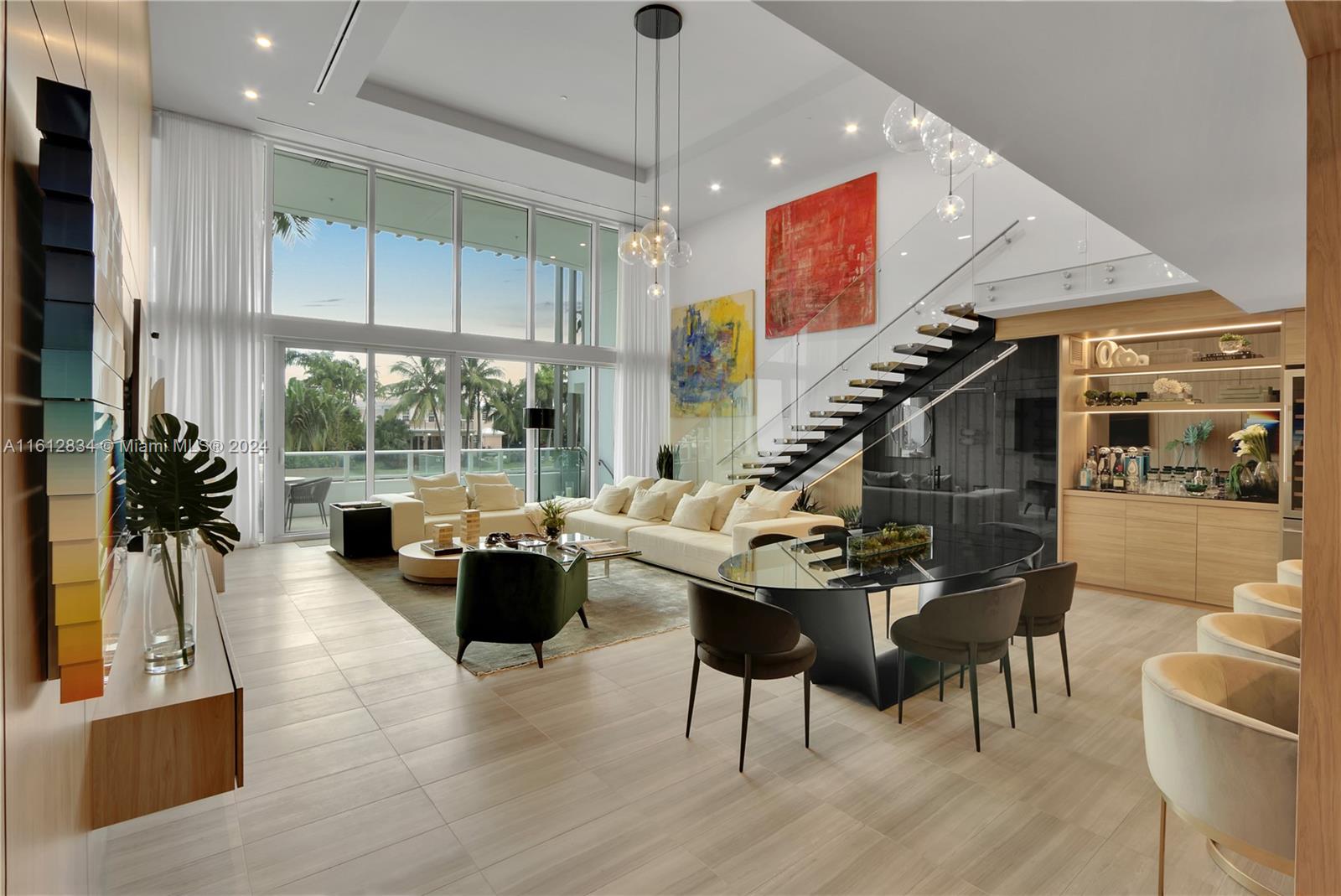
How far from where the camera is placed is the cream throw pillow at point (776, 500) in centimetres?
647

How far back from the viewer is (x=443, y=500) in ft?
25.2

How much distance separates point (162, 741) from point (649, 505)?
19.6ft

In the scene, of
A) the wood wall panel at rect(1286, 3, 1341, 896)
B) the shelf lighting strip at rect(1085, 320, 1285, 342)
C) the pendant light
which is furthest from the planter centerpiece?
the shelf lighting strip at rect(1085, 320, 1285, 342)

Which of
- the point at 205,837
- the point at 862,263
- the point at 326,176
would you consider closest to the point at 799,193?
the point at 862,263

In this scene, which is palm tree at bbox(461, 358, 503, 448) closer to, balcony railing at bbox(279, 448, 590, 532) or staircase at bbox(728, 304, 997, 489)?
balcony railing at bbox(279, 448, 590, 532)

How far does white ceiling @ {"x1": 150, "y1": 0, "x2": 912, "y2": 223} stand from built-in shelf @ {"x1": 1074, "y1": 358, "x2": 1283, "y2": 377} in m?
3.41

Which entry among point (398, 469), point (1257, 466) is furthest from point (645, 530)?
point (1257, 466)

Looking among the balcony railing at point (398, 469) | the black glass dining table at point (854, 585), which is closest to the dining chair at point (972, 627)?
the black glass dining table at point (854, 585)

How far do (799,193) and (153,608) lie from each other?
28.6ft

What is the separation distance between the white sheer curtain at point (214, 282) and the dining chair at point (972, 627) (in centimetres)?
740

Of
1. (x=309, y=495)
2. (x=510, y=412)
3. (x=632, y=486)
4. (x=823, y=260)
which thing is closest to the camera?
(x=309, y=495)

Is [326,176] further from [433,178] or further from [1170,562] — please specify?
[1170,562]

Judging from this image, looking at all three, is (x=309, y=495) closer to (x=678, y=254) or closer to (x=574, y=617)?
(x=574, y=617)

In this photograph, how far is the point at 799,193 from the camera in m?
9.05
